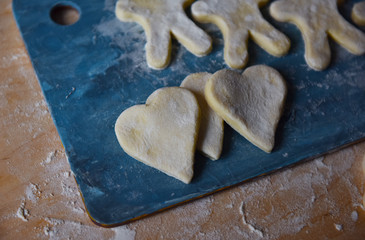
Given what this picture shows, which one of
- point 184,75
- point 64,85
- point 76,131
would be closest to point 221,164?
point 184,75

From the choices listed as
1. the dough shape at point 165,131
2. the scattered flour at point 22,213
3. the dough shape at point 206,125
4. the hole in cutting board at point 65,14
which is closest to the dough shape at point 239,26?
the dough shape at point 206,125

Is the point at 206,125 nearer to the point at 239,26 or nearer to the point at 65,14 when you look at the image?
the point at 239,26

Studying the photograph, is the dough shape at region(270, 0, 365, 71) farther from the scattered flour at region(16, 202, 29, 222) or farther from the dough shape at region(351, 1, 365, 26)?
the scattered flour at region(16, 202, 29, 222)

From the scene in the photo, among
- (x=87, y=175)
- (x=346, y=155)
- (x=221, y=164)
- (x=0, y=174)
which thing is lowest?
(x=0, y=174)

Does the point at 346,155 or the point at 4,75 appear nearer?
the point at 346,155

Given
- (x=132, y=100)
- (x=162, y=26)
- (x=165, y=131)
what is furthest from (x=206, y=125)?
(x=162, y=26)

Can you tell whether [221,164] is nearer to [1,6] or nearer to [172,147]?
[172,147]
